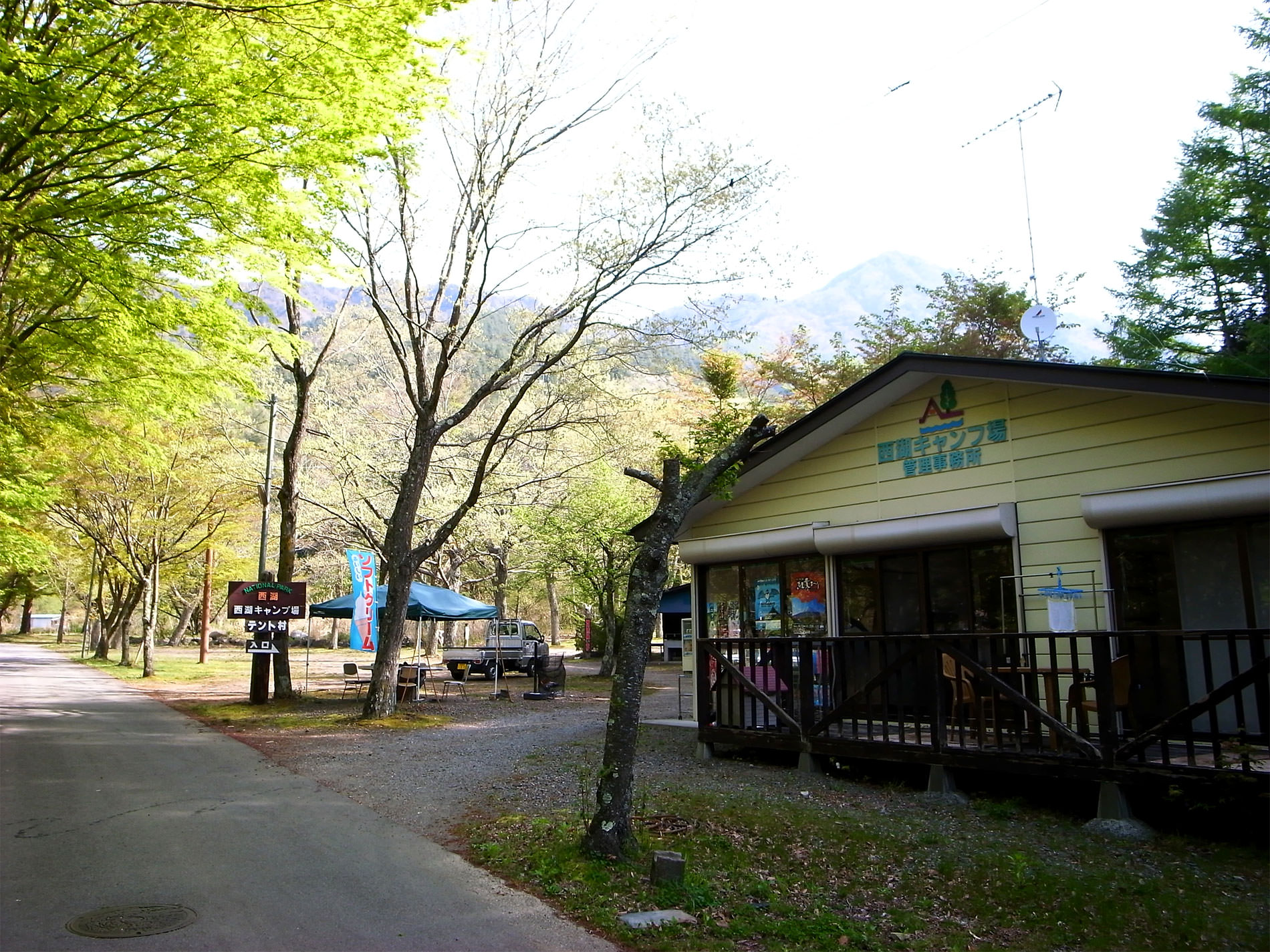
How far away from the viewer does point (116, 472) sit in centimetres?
2608

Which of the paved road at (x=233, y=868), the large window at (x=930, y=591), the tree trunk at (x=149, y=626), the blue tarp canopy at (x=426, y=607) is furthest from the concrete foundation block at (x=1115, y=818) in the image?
the tree trunk at (x=149, y=626)

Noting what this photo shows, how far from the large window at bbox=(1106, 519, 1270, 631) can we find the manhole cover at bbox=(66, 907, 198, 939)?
7.63 metres

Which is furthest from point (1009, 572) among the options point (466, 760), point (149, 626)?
point (149, 626)

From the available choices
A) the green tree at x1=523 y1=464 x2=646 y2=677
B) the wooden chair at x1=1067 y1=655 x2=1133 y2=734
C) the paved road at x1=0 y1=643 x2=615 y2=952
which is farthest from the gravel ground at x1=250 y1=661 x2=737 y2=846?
the green tree at x1=523 y1=464 x2=646 y2=677

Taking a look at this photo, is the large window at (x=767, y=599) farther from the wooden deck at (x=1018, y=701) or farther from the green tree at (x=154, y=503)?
the green tree at (x=154, y=503)

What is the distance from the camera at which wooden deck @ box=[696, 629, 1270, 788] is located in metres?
6.69

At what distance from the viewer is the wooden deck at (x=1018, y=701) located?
6.69 m

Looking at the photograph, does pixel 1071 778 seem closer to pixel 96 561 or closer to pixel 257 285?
pixel 257 285

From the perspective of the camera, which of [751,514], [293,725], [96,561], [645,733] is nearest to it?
[751,514]

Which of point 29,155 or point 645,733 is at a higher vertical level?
point 29,155

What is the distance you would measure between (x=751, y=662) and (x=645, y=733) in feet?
11.6

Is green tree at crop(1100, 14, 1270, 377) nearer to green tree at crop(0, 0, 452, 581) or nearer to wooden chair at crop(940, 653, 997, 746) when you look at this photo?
wooden chair at crop(940, 653, 997, 746)

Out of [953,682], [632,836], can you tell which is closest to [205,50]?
[632,836]

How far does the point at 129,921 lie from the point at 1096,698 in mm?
7467
